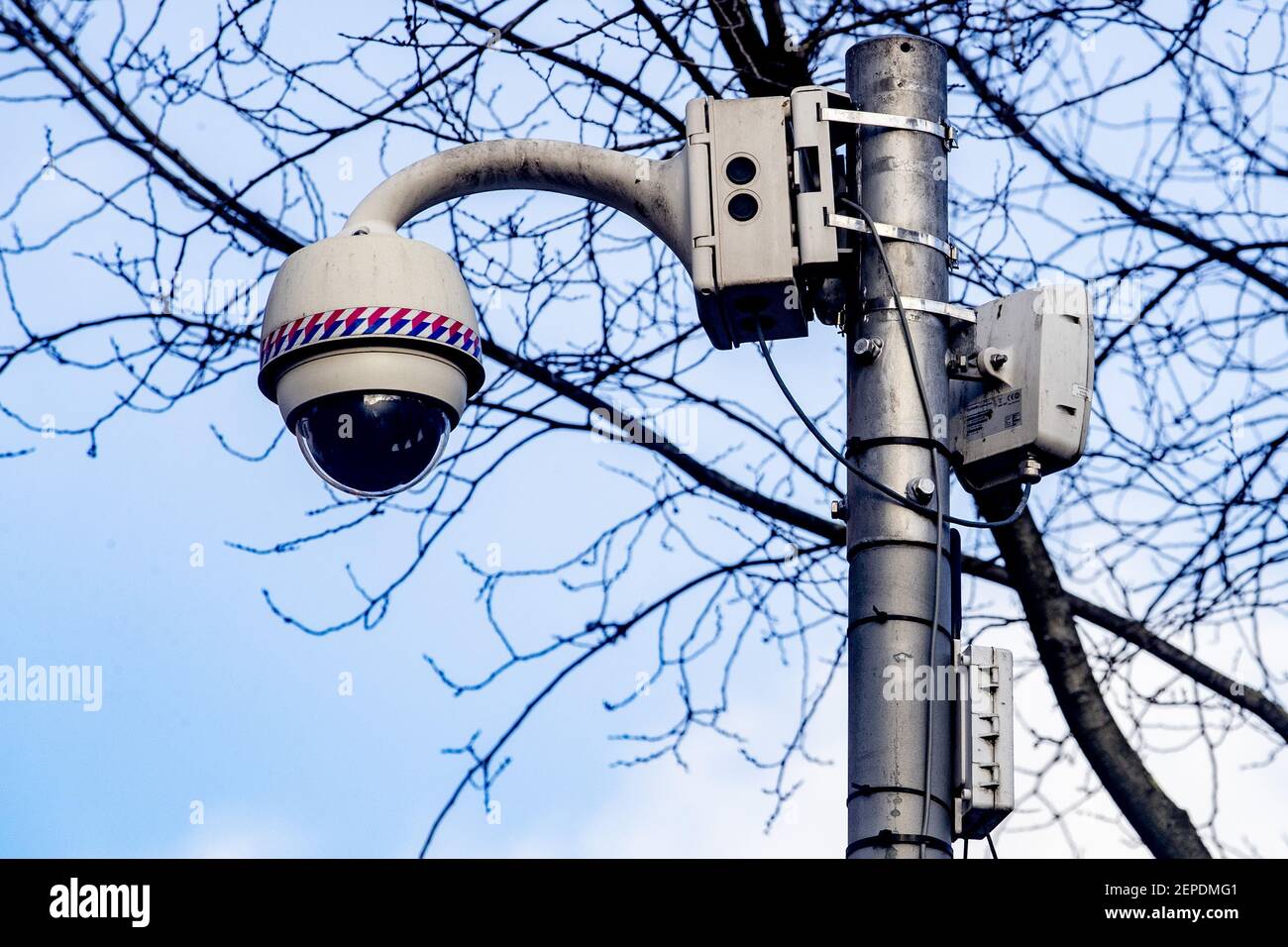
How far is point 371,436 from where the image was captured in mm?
3936

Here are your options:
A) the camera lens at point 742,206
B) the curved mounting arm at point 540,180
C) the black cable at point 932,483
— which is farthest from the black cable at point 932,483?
the curved mounting arm at point 540,180

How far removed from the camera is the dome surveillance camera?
3873mm

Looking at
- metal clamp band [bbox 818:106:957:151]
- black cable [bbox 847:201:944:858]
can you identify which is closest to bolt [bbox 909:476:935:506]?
black cable [bbox 847:201:944:858]

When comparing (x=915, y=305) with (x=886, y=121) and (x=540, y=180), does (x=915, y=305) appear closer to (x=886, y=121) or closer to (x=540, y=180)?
(x=886, y=121)

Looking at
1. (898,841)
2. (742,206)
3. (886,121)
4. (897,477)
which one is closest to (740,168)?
(742,206)

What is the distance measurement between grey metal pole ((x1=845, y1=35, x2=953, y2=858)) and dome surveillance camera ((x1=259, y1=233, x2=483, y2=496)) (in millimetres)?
808

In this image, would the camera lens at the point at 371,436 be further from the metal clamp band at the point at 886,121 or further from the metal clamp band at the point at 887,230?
the metal clamp band at the point at 886,121

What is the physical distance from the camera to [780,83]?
6184mm

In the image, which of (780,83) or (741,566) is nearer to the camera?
(780,83)

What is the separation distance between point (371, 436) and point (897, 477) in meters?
1.03

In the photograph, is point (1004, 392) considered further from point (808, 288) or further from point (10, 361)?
point (10, 361)

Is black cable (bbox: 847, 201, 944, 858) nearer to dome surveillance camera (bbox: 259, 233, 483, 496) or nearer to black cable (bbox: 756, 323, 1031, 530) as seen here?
black cable (bbox: 756, 323, 1031, 530)
